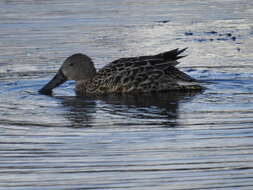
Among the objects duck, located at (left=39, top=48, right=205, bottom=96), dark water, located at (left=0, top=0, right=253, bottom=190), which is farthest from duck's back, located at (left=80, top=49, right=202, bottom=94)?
dark water, located at (left=0, top=0, right=253, bottom=190)

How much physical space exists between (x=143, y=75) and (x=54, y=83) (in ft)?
4.11

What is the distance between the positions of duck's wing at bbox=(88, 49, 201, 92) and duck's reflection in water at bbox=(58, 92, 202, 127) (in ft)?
0.71

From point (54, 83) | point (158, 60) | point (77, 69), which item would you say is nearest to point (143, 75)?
point (158, 60)

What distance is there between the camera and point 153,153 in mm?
7664

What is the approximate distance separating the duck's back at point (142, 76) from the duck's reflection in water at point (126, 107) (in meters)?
0.21

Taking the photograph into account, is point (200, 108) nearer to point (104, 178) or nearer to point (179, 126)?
point (179, 126)

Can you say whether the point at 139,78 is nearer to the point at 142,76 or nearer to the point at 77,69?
the point at 142,76

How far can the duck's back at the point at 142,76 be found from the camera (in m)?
11.9

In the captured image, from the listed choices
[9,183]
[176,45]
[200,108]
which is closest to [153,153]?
Result: [9,183]

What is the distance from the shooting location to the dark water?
7023 millimetres

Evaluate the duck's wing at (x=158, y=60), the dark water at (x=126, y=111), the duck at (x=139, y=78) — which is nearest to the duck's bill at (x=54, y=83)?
the duck at (x=139, y=78)

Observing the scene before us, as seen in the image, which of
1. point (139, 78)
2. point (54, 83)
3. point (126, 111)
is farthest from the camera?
point (54, 83)

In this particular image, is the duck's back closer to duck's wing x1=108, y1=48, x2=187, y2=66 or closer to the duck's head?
duck's wing x1=108, y1=48, x2=187, y2=66

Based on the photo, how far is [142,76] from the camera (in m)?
12.0
